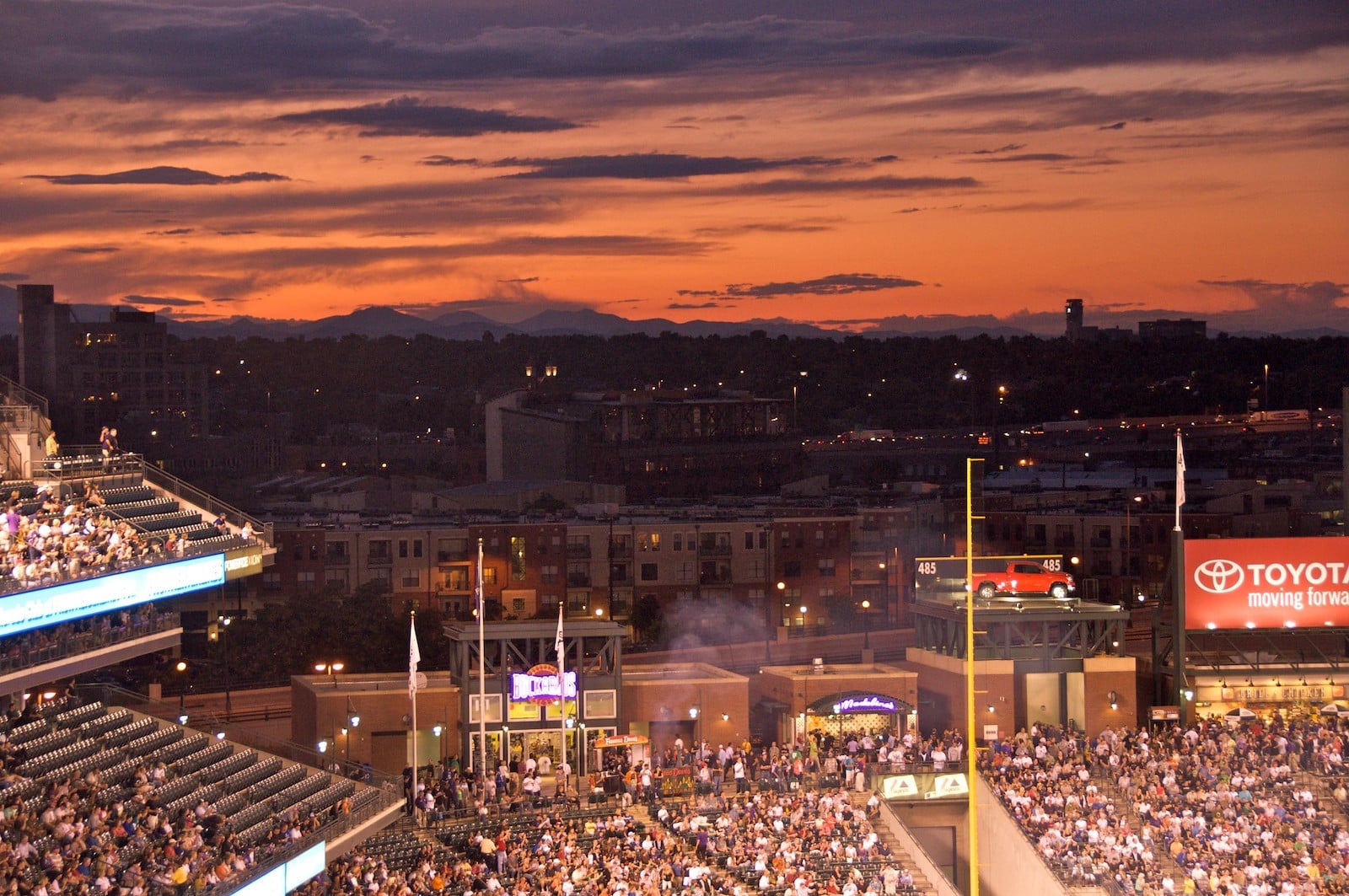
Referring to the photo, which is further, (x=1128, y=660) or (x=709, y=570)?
(x=709, y=570)

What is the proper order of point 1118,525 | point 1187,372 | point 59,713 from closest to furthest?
1. point 59,713
2. point 1118,525
3. point 1187,372

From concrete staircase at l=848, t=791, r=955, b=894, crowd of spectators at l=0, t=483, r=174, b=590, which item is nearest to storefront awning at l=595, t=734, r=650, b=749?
concrete staircase at l=848, t=791, r=955, b=894

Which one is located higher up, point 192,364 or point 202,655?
point 192,364

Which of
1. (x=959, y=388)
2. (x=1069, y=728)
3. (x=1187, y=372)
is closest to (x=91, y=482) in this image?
(x=1069, y=728)

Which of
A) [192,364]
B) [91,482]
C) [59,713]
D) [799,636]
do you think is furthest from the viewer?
[192,364]

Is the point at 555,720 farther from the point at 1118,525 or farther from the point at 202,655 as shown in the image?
the point at 1118,525

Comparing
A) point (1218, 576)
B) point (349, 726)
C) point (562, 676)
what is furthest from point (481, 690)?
point (1218, 576)

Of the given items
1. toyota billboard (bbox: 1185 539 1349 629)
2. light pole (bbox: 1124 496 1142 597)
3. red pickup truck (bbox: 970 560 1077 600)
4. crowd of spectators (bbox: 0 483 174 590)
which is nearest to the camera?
crowd of spectators (bbox: 0 483 174 590)

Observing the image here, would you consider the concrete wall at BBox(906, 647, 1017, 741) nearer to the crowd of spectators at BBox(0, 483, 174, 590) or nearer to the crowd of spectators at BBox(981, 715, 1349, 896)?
A: the crowd of spectators at BBox(981, 715, 1349, 896)
